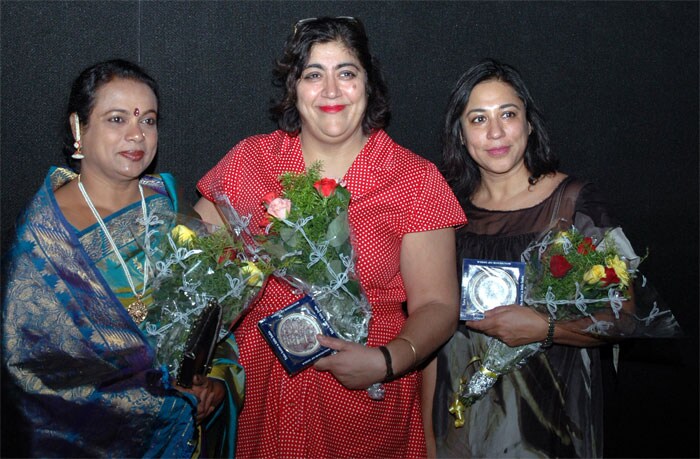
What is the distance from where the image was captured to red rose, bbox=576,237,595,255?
216 centimetres

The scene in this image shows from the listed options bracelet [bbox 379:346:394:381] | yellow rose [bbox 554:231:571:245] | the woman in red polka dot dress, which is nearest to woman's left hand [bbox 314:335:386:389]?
bracelet [bbox 379:346:394:381]

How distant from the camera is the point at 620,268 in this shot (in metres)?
2.12

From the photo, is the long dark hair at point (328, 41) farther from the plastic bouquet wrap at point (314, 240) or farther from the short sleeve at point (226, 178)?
the plastic bouquet wrap at point (314, 240)

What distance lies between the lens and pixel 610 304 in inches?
87.0

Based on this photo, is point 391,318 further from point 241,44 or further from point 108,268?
point 241,44

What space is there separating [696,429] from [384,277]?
6.88 feet

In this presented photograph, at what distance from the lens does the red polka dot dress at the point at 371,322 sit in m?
2.23

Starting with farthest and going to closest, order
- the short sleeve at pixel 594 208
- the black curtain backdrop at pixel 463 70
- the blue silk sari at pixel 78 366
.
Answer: the black curtain backdrop at pixel 463 70
the short sleeve at pixel 594 208
the blue silk sari at pixel 78 366

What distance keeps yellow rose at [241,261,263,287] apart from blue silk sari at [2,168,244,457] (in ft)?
1.13

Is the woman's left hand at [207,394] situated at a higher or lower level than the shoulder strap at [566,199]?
lower

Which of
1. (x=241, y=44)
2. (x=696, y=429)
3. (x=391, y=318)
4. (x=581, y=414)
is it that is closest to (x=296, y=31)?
(x=241, y=44)

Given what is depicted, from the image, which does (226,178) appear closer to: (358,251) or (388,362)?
(358,251)

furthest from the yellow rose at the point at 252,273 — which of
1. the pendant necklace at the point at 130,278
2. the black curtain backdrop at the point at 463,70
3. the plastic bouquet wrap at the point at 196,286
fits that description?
the black curtain backdrop at the point at 463,70

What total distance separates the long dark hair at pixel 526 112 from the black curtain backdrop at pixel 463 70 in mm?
460
